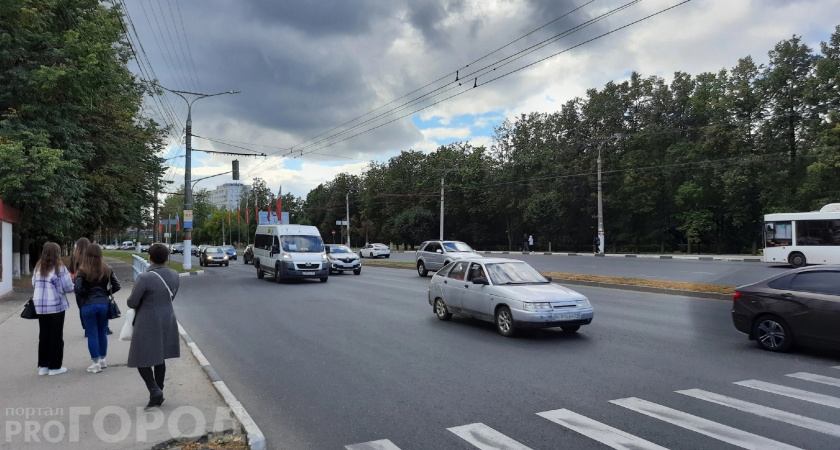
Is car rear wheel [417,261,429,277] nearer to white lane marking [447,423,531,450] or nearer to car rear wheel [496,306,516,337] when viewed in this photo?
car rear wheel [496,306,516,337]

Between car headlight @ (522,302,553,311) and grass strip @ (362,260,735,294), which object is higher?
car headlight @ (522,302,553,311)

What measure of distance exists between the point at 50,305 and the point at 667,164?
5240cm

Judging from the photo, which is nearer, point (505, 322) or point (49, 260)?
point (49, 260)

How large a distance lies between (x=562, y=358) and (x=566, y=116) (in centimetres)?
5680

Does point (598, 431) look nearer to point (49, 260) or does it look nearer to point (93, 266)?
point (93, 266)

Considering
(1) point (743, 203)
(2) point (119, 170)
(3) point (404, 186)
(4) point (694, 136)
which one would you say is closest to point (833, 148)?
(1) point (743, 203)

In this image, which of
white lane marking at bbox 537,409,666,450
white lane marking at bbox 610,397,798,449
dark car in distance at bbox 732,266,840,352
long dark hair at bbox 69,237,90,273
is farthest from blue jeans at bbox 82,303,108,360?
dark car in distance at bbox 732,266,840,352

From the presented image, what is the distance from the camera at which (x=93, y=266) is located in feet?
22.8

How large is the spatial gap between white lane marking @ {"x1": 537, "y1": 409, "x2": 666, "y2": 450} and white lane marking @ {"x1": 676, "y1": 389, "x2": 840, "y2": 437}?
1.62m

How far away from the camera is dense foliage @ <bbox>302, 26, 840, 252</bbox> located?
43.3m

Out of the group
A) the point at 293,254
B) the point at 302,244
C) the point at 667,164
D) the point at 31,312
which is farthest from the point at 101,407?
the point at 667,164

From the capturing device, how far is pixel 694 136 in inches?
2072

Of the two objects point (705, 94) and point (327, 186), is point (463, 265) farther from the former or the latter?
point (327, 186)

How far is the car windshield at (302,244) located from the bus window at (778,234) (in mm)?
22227
